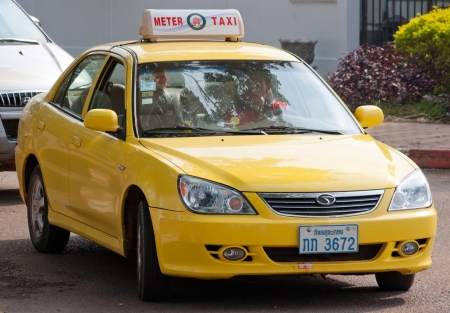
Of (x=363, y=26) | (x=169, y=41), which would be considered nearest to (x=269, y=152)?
(x=169, y=41)

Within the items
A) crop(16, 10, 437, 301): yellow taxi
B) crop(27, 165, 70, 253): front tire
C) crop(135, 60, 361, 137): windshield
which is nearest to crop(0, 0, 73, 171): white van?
crop(16, 10, 437, 301): yellow taxi

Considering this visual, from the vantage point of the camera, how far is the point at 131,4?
23422 millimetres

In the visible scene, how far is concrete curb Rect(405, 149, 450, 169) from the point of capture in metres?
12.2

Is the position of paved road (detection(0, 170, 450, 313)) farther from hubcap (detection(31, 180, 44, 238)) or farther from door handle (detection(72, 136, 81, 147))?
door handle (detection(72, 136, 81, 147))

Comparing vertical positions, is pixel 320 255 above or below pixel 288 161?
below

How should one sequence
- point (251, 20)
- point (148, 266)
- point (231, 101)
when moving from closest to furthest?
1. point (148, 266)
2. point (231, 101)
3. point (251, 20)

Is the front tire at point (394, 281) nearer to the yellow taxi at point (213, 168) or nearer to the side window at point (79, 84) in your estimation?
the yellow taxi at point (213, 168)

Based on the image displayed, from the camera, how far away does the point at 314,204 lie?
579cm

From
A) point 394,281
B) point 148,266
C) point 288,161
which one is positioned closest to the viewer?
point 148,266

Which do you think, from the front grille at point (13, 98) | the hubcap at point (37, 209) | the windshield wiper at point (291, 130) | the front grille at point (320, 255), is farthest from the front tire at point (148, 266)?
the front grille at point (13, 98)

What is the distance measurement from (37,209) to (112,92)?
1.26 metres

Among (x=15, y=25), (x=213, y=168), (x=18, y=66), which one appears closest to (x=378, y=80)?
(x=15, y=25)

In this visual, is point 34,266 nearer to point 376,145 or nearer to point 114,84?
point 114,84

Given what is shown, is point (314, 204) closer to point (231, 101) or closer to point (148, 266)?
point (148, 266)
